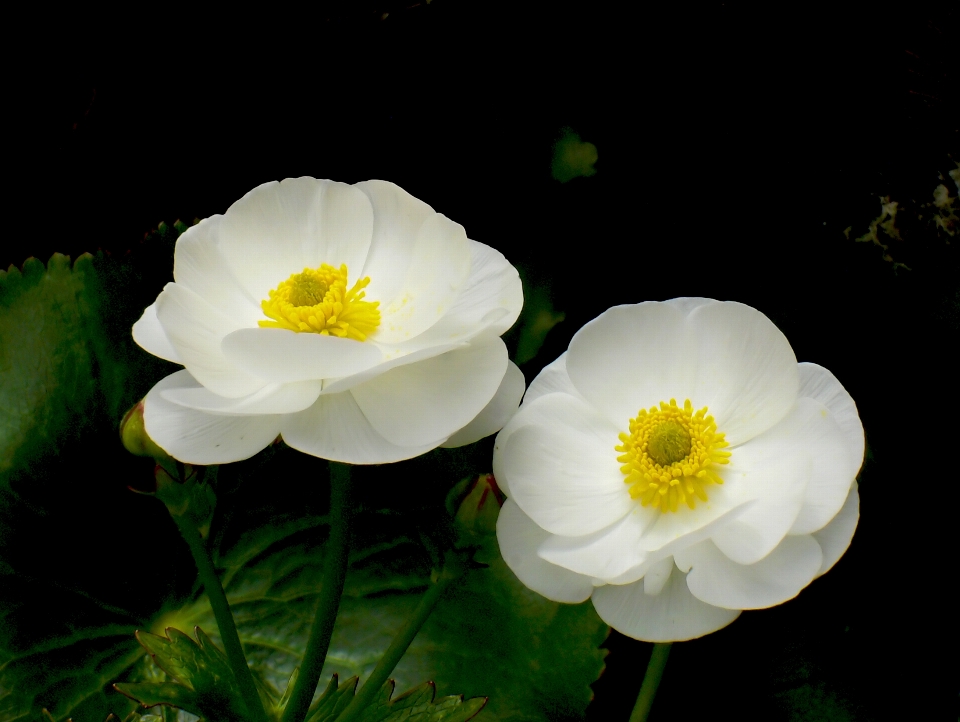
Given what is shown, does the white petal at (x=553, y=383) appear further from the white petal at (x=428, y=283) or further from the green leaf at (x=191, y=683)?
the green leaf at (x=191, y=683)

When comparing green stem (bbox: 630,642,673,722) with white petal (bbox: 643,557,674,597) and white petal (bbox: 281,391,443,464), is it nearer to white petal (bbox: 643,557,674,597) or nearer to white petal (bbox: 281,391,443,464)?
white petal (bbox: 643,557,674,597)

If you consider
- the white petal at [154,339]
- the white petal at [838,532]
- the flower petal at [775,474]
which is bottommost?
the white petal at [838,532]

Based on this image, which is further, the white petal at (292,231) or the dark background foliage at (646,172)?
the dark background foliage at (646,172)

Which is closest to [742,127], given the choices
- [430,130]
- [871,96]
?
[871,96]

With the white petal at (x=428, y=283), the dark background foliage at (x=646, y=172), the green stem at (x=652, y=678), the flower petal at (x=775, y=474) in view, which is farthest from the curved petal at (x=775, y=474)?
the dark background foliage at (x=646, y=172)

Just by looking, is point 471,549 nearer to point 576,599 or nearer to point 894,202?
point 576,599

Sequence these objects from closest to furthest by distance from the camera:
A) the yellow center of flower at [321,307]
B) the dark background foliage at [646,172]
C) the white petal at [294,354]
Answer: the white petal at [294,354] → the yellow center of flower at [321,307] → the dark background foliage at [646,172]

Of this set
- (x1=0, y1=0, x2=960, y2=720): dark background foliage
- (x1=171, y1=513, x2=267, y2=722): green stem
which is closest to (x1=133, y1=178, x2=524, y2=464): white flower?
(x1=171, y1=513, x2=267, y2=722): green stem
